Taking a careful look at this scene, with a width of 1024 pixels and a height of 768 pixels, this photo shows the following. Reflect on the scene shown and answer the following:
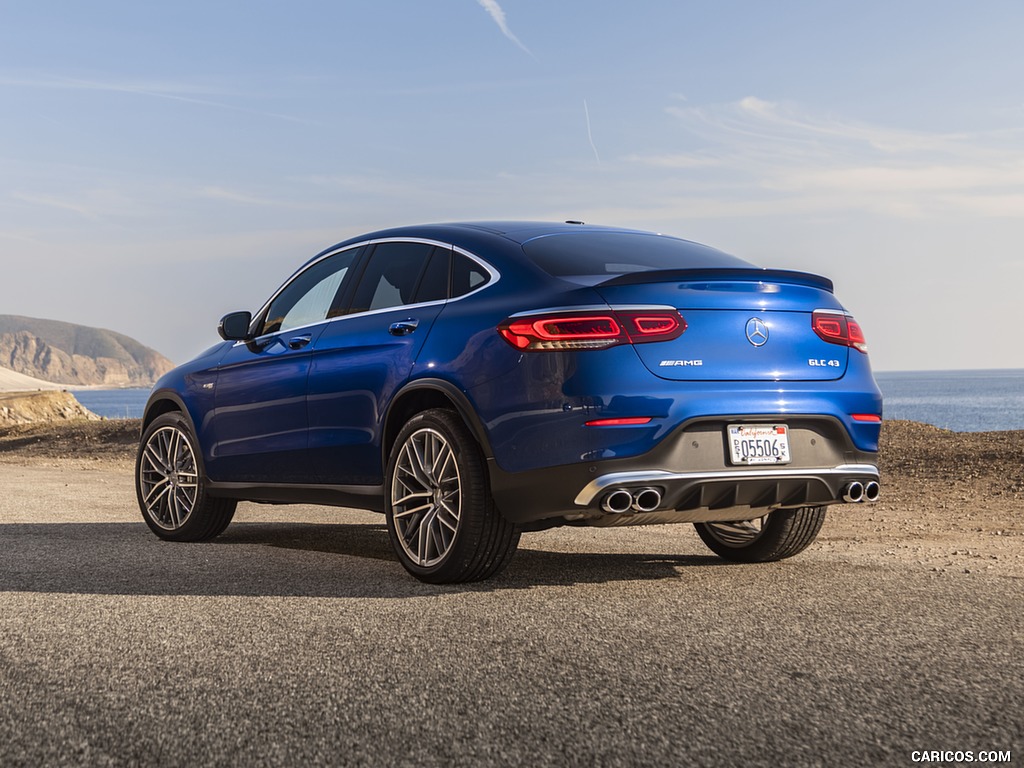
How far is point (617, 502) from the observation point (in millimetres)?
5133

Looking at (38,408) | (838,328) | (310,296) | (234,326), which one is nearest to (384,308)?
(310,296)

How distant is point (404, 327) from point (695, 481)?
1801mm

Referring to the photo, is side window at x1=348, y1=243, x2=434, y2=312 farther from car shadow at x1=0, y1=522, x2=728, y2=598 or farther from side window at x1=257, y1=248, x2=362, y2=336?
car shadow at x1=0, y1=522, x2=728, y2=598

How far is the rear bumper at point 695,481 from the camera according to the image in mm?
5137

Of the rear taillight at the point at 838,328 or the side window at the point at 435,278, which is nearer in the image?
the rear taillight at the point at 838,328

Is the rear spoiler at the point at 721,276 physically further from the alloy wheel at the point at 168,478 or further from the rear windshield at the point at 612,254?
the alloy wheel at the point at 168,478

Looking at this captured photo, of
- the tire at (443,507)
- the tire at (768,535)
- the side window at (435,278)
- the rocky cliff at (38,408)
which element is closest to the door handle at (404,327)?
the side window at (435,278)

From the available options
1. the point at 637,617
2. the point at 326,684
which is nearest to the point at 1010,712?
the point at 637,617

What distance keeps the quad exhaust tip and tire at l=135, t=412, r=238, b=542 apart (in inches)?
145

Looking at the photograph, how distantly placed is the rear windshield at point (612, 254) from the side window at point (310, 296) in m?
1.55

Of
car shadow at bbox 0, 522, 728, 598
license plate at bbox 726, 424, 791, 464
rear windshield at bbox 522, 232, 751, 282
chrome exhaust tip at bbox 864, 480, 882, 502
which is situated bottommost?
car shadow at bbox 0, 522, 728, 598

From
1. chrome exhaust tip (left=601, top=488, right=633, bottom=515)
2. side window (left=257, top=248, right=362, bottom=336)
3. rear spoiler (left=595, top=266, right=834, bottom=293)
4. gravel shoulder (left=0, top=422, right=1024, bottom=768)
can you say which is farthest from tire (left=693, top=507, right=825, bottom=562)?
side window (left=257, top=248, right=362, bottom=336)

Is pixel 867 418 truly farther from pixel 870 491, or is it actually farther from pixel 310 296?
pixel 310 296

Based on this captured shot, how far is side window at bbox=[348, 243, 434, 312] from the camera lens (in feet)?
21.0
